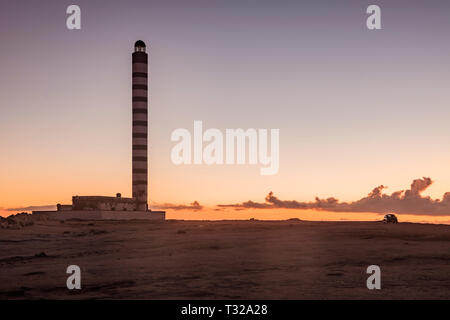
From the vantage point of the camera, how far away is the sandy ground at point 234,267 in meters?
13.9

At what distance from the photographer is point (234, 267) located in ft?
59.0

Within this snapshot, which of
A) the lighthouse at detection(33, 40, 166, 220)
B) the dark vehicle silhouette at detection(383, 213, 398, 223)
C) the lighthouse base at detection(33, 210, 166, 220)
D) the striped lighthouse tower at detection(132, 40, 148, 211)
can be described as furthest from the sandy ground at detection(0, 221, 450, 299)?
the striped lighthouse tower at detection(132, 40, 148, 211)

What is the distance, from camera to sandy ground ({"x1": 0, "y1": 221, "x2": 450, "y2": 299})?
13.9 m

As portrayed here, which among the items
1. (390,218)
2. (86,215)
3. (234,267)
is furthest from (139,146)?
(234,267)

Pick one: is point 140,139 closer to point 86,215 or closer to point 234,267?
point 86,215

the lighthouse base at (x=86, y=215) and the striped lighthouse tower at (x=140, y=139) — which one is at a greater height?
the striped lighthouse tower at (x=140, y=139)

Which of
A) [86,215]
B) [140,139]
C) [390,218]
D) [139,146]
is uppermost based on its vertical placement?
[140,139]

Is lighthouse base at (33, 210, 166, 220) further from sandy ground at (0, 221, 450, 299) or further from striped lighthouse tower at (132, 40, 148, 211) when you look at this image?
sandy ground at (0, 221, 450, 299)

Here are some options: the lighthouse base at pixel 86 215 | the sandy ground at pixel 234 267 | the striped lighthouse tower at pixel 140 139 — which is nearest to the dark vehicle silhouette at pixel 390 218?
the sandy ground at pixel 234 267

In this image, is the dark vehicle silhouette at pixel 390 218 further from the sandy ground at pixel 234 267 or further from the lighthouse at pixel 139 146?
the lighthouse at pixel 139 146
